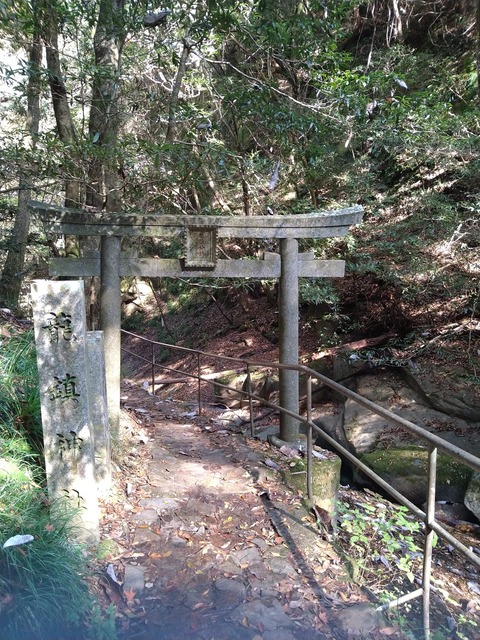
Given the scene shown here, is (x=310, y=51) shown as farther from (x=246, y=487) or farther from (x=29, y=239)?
(x=29, y=239)

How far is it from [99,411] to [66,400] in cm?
74

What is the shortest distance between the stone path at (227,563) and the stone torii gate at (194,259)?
1.17m

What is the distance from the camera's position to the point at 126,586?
254 centimetres

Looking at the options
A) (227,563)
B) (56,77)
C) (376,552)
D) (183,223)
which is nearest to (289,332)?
(183,223)

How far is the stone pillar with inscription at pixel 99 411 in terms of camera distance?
343 centimetres

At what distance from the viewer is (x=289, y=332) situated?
5141 mm

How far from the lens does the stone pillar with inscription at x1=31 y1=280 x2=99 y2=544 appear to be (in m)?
2.74

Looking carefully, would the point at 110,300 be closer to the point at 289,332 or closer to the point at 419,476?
the point at 289,332

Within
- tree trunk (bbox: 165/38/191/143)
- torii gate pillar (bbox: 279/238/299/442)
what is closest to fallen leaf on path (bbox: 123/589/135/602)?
torii gate pillar (bbox: 279/238/299/442)

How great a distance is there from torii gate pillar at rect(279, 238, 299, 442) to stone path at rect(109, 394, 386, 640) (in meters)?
0.79

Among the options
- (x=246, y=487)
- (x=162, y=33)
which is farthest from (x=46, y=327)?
(x=162, y=33)

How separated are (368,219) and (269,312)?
382cm

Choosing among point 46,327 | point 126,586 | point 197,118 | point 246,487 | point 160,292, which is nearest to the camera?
point 126,586

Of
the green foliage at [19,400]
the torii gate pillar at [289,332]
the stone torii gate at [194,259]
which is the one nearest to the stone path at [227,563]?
the torii gate pillar at [289,332]
